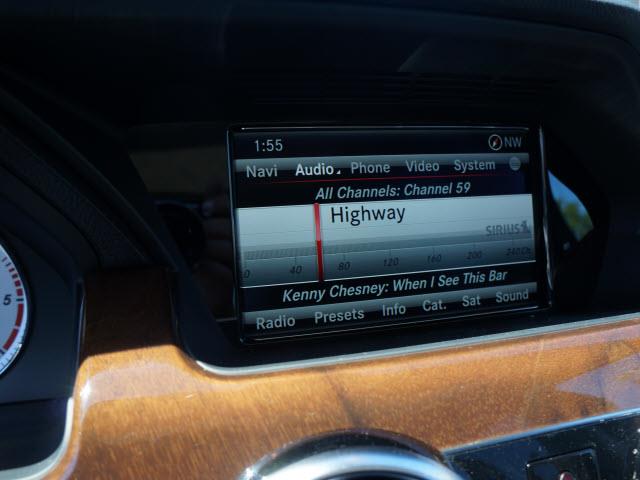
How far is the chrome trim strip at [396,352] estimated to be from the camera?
0.94 m

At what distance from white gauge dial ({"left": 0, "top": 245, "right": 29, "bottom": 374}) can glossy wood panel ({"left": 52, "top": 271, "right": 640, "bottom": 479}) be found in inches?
6.7

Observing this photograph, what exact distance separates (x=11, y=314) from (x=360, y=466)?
26.2 inches

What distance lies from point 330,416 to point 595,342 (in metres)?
0.55

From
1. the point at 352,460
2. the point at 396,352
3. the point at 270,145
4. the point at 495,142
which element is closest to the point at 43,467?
the point at 352,460

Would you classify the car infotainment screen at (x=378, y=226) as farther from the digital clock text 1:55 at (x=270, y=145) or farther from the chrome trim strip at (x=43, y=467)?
the chrome trim strip at (x=43, y=467)

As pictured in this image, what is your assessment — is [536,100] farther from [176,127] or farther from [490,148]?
[176,127]

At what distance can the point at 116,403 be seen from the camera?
86 cm

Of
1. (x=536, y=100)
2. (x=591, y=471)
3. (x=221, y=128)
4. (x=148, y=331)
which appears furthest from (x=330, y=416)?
(x=536, y=100)

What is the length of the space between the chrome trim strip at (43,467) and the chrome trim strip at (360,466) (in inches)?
10.3

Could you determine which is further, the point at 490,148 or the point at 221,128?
Answer: the point at 490,148

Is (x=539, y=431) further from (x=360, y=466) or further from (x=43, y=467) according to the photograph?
(x=43, y=467)

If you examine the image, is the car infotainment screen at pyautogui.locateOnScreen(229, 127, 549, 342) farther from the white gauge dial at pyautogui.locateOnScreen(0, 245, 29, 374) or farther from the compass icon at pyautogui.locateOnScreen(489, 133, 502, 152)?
the white gauge dial at pyautogui.locateOnScreen(0, 245, 29, 374)

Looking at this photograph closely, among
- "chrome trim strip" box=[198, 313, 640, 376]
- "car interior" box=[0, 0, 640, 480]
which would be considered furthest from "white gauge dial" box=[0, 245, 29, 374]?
"chrome trim strip" box=[198, 313, 640, 376]

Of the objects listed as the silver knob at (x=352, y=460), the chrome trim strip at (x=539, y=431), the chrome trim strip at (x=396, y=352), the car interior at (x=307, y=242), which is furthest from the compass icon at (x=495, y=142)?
the silver knob at (x=352, y=460)
